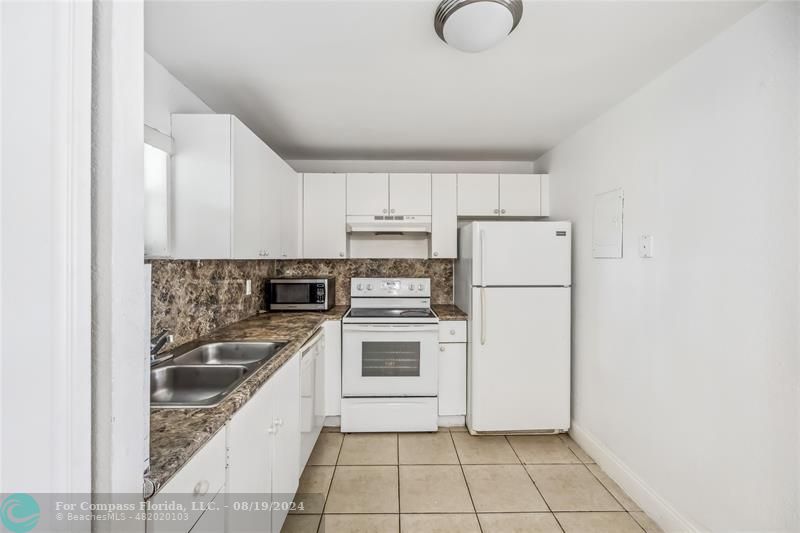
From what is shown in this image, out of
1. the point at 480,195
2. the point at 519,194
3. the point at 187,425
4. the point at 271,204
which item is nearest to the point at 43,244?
the point at 187,425

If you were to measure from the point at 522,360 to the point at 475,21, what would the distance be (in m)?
2.24

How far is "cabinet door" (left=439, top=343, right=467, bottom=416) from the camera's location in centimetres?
296

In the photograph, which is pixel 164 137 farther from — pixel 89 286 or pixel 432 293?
pixel 432 293

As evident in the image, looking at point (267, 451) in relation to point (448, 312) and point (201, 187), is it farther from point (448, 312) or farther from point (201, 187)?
point (448, 312)

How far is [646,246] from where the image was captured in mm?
1989

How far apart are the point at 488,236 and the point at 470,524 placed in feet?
5.91

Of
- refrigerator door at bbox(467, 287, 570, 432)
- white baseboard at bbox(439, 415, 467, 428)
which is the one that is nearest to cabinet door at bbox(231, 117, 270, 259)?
refrigerator door at bbox(467, 287, 570, 432)

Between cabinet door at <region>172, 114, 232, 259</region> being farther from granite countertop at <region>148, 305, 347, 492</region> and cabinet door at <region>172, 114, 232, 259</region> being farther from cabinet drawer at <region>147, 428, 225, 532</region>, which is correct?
cabinet drawer at <region>147, 428, 225, 532</region>

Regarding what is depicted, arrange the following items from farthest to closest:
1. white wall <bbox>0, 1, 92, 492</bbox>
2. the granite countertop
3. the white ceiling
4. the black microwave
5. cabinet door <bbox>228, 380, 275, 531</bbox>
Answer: the black microwave, the white ceiling, cabinet door <bbox>228, 380, 275, 531</bbox>, the granite countertop, white wall <bbox>0, 1, 92, 492</bbox>

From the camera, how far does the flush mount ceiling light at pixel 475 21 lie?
1.32m

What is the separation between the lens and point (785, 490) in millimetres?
1315

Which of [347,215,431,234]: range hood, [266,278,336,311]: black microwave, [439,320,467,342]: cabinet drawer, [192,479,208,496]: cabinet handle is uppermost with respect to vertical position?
[347,215,431,234]: range hood

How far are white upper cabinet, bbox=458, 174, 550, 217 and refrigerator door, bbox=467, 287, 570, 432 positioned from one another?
2.89ft

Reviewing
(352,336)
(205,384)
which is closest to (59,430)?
(205,384)
